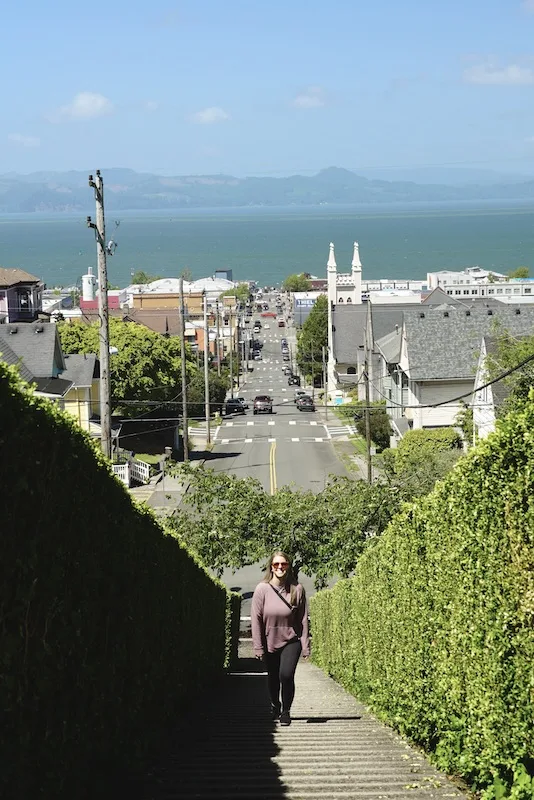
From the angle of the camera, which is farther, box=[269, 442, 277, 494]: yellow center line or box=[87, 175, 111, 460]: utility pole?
box=[269, 442, 277, 494]: yellow center line

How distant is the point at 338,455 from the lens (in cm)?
6062

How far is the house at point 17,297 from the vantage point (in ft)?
231

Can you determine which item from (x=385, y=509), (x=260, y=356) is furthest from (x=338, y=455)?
(x=260, y=356)

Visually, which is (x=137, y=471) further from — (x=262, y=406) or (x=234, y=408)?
(x=234, y=408)

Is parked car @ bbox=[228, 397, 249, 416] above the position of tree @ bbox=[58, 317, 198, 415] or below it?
below

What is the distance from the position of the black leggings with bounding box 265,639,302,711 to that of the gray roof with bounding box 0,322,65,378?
34279 mm

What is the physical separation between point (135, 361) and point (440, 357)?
16.9m

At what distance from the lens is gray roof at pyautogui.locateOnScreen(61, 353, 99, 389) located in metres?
50.1

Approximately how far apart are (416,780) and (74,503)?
362 cm

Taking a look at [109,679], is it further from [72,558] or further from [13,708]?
[13,708]

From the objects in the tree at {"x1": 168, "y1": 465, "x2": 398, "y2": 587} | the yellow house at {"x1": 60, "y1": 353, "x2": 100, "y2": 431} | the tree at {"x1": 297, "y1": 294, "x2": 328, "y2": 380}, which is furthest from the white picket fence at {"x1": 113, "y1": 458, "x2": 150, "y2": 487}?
the tree at {"x1": 297, "y1": 294, "x2": 328, "y2": 380}

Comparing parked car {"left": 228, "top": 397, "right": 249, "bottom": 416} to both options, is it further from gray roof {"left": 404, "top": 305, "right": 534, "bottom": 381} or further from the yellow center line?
gray roof {"left": 404, "top": 305, "right": 534, "bottom": 381}

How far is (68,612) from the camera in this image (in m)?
7.56

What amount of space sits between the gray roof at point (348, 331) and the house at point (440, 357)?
3442 cm
